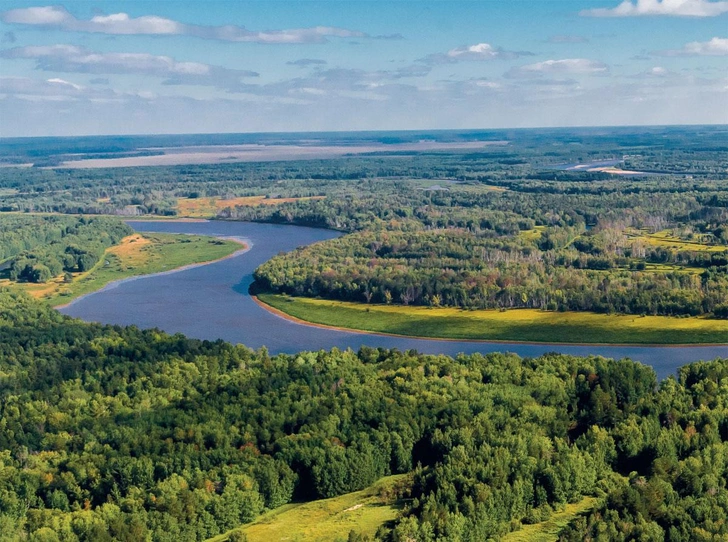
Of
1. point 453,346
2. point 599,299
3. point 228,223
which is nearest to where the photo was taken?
point 453,346

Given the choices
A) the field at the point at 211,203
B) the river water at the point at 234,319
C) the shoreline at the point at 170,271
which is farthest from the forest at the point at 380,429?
the field at the point at 211,203

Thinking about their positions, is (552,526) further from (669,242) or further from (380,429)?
(669,242)

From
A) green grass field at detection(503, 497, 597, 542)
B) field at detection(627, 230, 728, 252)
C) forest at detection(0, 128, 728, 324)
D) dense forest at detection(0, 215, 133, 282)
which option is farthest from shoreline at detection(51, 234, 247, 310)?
green grass field at detection(503, 497, 597, 542)

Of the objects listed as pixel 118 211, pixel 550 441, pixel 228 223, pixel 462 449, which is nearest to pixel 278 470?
pixel 462 449

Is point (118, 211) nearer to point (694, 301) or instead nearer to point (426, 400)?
point (694, 301)

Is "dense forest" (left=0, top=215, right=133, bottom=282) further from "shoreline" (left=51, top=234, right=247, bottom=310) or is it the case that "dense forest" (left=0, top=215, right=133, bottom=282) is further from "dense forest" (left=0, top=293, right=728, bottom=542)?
"dense forest" (left=0, top=293, right=728, bottom=542)
